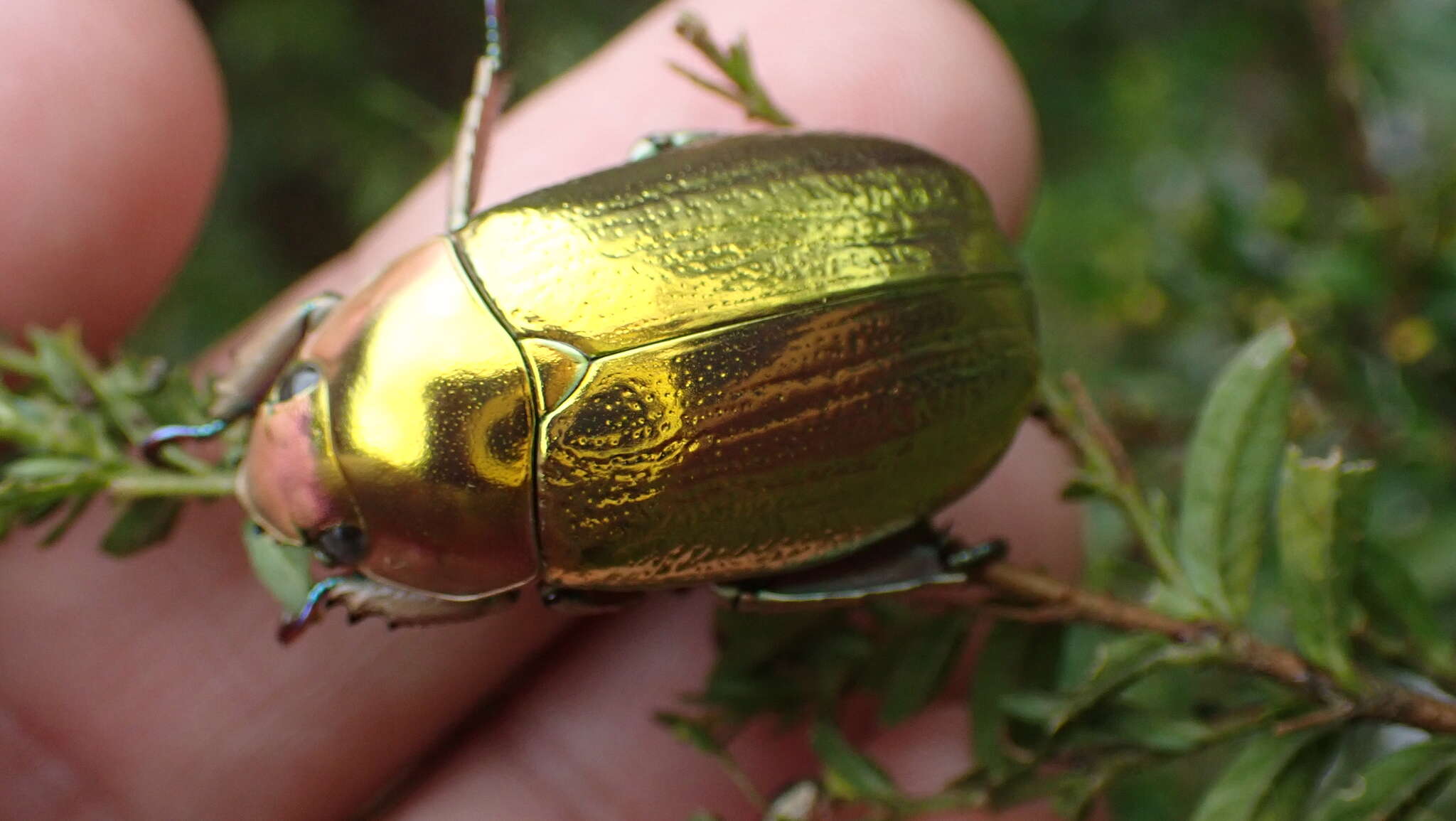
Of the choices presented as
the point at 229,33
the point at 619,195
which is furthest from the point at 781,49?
the point at 229,33

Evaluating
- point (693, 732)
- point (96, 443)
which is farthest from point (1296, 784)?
point (96, 443)

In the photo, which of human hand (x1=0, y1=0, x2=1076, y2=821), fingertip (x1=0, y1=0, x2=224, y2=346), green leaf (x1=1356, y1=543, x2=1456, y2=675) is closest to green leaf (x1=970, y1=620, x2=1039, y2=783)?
green leaf (x1=1356, y1=543, x2=1456, y2=675)

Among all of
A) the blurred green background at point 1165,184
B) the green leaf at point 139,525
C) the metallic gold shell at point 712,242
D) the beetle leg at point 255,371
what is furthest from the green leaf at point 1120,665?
the green leaf at point 139,525

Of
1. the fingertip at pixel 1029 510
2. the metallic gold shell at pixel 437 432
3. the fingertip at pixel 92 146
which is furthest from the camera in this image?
the fingertip at pixel 1029 510

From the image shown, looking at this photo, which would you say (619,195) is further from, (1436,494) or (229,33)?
(229,33)

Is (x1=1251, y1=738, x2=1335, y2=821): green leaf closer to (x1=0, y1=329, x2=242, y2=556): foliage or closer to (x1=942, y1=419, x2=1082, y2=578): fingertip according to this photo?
(x1=942, y1=419, x2=1082, y2=578): fingertip

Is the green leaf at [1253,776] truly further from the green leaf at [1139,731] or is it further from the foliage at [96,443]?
the foliage at [96,443]
